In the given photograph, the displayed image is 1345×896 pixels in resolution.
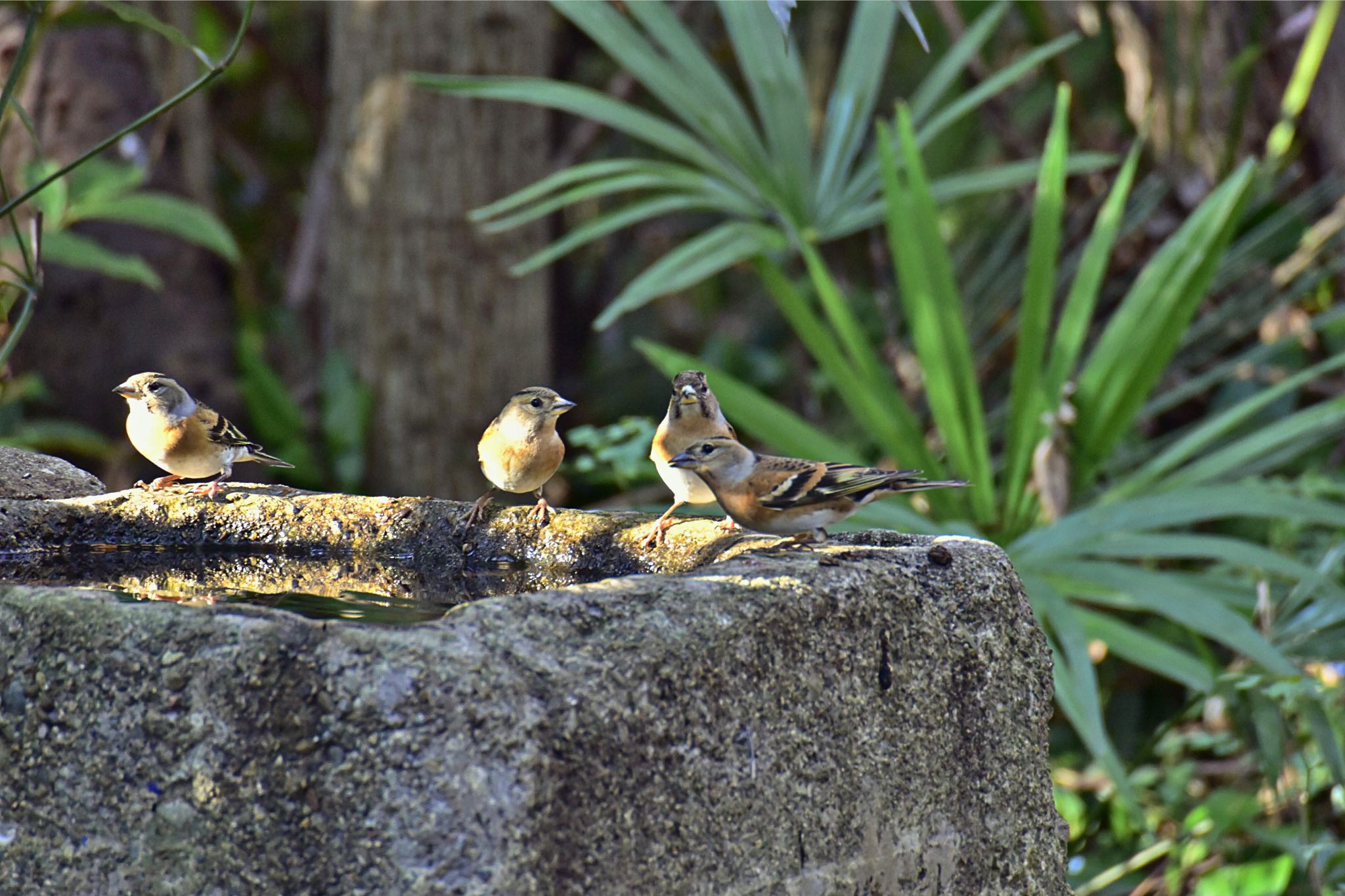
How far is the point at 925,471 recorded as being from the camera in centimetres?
449

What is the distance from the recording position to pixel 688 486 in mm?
3166

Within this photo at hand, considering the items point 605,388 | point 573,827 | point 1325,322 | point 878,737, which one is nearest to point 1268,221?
point 1325,322

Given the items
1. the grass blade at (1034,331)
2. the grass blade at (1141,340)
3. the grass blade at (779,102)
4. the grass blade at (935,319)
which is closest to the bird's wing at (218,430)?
the grass blade at (935,319)

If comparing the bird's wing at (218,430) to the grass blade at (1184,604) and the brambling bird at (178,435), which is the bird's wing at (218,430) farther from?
the grass blade at (1184,604)

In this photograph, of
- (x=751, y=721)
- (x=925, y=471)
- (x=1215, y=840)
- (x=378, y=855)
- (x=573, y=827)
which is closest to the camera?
(x=378, y=855)

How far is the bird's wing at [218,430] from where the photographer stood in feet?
12.3

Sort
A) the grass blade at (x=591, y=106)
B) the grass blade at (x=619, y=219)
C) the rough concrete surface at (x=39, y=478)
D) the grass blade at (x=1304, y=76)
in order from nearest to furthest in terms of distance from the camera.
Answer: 1. the rough concrete surface at (x=39, y=478)
2. the grass blade at (x=619, y=219)
3. the grass blade at (x=591, y=106)
4. the grass blade at (x=1304, y=76)

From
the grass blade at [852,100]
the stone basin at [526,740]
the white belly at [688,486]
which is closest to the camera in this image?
the stone basin at [526,740]

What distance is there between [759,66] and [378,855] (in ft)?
13.7

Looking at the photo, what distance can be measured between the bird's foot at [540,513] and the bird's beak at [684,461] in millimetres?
383

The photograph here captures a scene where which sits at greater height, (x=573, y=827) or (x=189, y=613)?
(x=189, y=613)

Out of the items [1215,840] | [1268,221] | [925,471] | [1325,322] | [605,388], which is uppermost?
[605,388]

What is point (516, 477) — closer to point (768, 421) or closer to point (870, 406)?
point (768, 421)

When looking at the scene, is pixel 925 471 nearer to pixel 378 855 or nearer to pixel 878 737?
pixel 878 737
